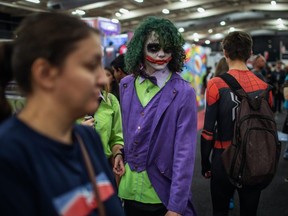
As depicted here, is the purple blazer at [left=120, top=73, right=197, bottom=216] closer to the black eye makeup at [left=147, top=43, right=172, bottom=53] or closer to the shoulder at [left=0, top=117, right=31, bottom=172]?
the black eye makeup at [left=147, top=43, right=172, bottom=53]

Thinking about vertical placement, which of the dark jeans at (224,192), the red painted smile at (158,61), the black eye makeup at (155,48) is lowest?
the dark jeans at (224,192)

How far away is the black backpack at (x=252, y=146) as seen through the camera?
6.97ft

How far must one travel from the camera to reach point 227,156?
7.13ft

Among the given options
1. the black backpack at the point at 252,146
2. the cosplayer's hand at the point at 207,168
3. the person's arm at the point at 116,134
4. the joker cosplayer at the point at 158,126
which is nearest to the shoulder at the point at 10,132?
the joker cosplayer at the point at 158,126

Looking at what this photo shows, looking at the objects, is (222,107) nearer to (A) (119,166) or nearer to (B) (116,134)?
(B) (116,134)

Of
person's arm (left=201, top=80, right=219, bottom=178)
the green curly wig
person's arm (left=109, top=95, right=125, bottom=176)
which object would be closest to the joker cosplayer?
the green curly wig

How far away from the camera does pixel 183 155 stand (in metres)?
1.60

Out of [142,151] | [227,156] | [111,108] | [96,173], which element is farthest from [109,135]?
[96,173]

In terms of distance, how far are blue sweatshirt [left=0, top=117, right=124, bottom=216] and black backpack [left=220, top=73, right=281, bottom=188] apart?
142 centimetres

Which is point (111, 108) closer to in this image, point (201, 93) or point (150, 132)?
point (150, 132)

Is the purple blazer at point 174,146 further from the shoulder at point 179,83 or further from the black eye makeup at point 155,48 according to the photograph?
the black eye makeup at point 155,48

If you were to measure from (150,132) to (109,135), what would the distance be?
17.3 inches

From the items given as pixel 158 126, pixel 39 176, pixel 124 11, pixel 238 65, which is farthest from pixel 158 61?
pixel 124 11

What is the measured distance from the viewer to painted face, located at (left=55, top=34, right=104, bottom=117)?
785 mm
